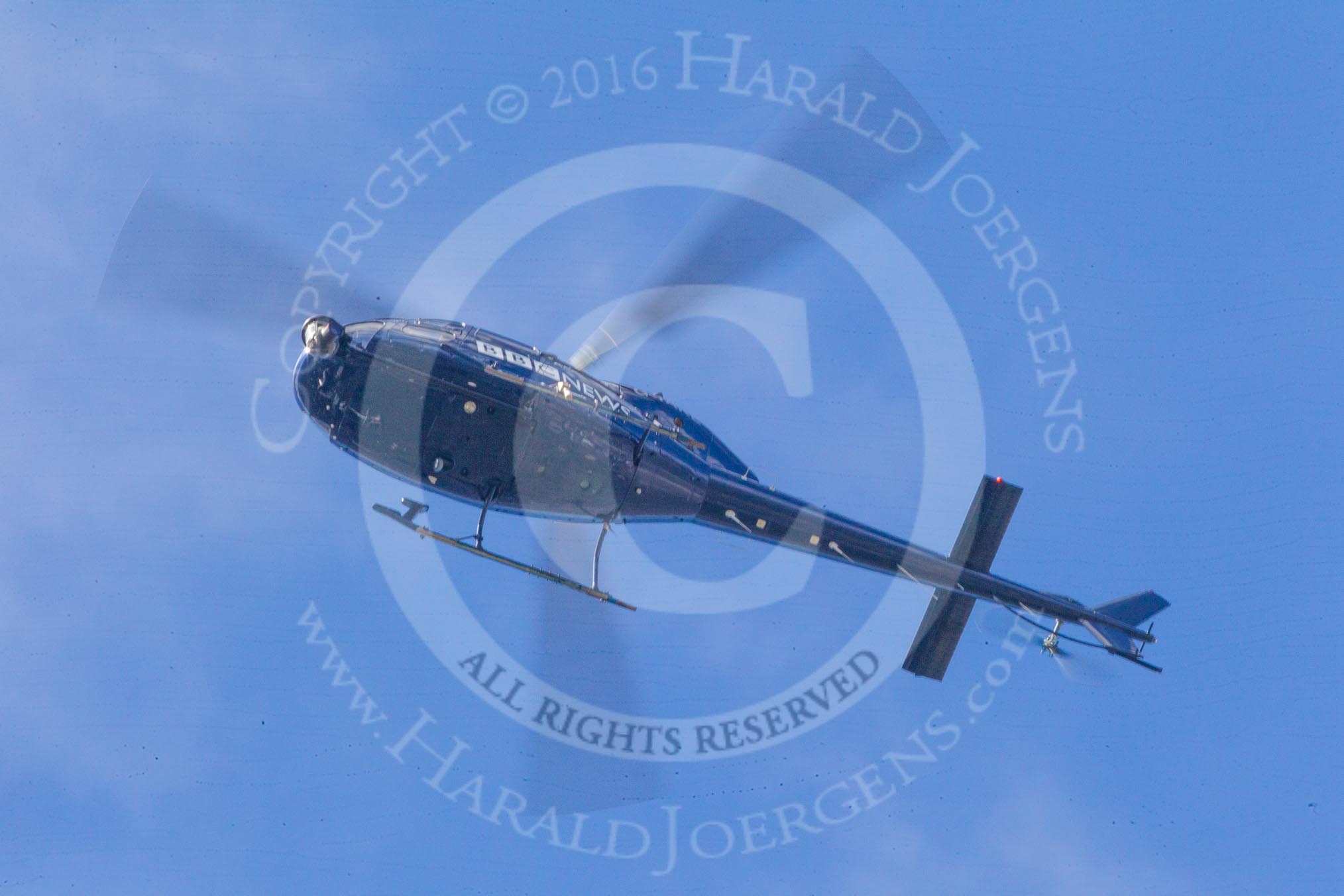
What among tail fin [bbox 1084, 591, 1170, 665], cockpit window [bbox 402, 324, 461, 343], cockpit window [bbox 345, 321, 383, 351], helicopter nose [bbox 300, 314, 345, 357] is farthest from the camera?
tail fin [bbox 1084, 591, 1170, 665]

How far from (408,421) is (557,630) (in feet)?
15.7

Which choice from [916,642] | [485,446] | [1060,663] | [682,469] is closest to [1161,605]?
[1060,663]

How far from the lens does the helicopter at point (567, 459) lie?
21.5 metres

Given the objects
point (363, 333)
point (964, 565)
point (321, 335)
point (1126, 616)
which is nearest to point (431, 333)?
point (363, 333)

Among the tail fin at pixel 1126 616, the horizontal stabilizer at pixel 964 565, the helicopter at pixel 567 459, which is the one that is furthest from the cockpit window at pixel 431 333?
the tail fin at pixel 1126 616

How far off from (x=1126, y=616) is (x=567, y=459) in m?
11.6

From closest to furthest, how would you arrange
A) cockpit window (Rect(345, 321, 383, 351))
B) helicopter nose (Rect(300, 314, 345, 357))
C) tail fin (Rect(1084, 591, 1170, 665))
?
helicopter nose (Rect(300, 314, 345, 357)), cockpit window (Rect(345, 321, 383, 351)), tail fin (Rect(1084, 591, 1170, 665))

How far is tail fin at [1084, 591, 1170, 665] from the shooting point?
931 inches

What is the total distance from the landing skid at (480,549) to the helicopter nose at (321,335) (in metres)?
2.88

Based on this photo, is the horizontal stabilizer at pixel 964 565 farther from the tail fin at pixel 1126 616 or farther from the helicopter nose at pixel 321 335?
the helicopter nose at pixel 321 335

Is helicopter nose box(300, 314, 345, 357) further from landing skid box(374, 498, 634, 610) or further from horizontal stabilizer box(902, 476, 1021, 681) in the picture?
horizontal stabilizer box(902, 476, 1021, 681)

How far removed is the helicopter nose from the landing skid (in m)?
2.88

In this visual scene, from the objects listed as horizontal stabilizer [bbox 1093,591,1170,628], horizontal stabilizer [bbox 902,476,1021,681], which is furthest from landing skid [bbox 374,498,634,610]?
horizontal stabilizer [bbox 1093,591,1170,628]

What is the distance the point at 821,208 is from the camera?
25328mm
